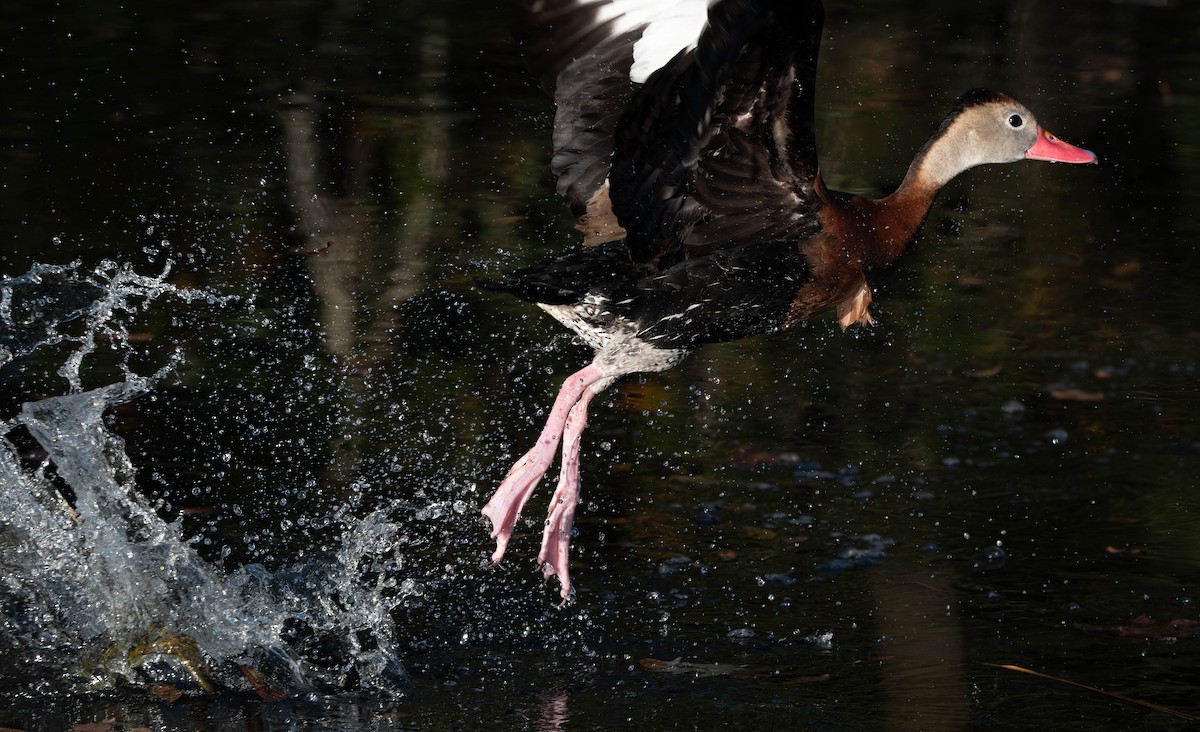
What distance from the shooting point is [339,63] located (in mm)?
9273

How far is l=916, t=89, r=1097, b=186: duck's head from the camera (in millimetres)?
4949

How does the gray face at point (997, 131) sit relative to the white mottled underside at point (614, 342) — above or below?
above

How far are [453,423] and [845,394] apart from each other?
1470 mm

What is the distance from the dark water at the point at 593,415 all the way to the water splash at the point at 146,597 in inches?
1.0

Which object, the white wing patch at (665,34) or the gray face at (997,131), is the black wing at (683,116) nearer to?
the white wing patch at (665,34)

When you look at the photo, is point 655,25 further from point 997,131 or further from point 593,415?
point 593,415

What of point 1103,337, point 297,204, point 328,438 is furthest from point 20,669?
point 1103,337

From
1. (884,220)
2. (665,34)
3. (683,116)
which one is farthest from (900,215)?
(683,116)

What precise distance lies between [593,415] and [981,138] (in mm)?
1639

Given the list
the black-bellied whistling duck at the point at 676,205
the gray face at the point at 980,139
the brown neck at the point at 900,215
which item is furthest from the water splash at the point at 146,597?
the gray face at the point at 980,139

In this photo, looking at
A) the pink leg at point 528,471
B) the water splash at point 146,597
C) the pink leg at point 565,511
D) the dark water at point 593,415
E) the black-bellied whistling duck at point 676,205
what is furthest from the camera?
the pink leg at point 528,471

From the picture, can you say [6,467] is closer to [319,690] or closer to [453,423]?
[319,690]

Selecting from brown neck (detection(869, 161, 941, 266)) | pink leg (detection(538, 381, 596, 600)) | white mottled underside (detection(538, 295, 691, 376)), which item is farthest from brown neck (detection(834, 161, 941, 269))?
pink leg (detection(538, 381, 596, 600))

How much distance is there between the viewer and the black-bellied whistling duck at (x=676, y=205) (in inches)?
162
